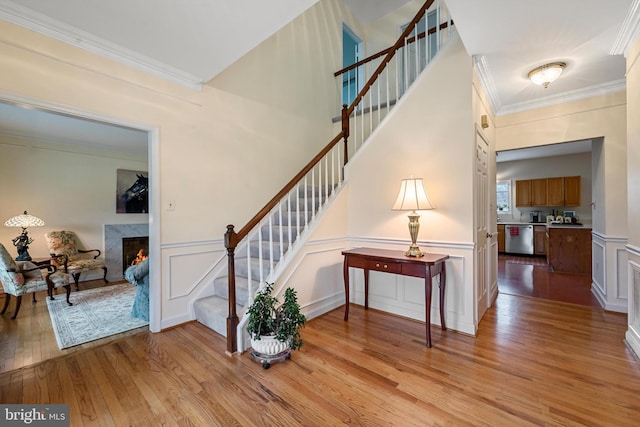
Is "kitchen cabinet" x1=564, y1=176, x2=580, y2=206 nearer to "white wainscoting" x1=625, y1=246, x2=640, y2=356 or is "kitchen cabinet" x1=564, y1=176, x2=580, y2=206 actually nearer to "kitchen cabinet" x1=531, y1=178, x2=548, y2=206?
"kitchen cabinet" x1=531, y1=178, x2=548, y2=206

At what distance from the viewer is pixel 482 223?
124 inches

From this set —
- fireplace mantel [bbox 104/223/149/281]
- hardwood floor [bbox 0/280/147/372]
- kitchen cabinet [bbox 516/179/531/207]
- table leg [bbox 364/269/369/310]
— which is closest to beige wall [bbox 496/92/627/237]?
table leg [bbox 364/269/369/310]

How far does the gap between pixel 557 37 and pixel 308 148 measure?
3107mm

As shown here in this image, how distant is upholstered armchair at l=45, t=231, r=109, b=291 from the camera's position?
14.4ft

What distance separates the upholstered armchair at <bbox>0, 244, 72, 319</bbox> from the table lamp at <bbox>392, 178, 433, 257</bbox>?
14.7 ft

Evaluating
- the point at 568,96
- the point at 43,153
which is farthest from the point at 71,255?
the point at 568,96

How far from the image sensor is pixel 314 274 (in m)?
3.20

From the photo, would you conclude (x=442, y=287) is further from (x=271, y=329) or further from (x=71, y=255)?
(x=71, y=255)

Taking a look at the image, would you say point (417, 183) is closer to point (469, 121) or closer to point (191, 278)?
point (469, 121)

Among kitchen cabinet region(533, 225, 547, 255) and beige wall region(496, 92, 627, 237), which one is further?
kitchen cabinet region(533, 225, 547, 255)

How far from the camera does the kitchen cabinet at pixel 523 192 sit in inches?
285

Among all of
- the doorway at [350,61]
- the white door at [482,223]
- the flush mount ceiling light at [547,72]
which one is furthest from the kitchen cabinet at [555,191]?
the doorway at [350,61]

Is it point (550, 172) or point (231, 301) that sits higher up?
point (550, 172)

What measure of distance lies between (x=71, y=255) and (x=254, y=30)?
5114mm
